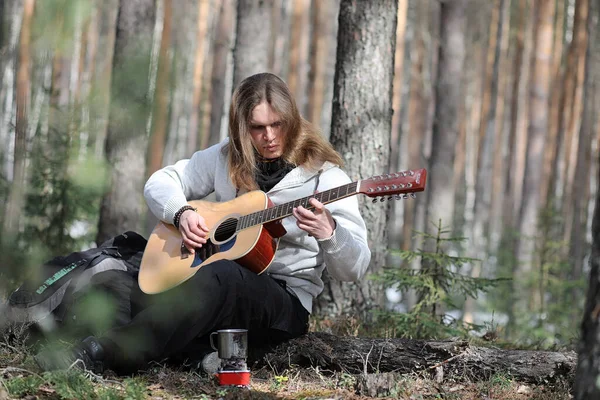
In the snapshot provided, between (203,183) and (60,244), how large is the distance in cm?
244

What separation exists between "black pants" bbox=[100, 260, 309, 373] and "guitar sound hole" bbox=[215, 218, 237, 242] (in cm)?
26

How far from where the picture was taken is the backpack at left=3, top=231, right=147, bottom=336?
12.4 ft

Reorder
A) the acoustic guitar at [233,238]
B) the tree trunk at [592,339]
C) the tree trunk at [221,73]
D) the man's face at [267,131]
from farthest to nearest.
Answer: the tree trunk at [221,73]
the man's face at [267,131]
the acoustic guitar at [233,238]
the tree trunk at [592,339]

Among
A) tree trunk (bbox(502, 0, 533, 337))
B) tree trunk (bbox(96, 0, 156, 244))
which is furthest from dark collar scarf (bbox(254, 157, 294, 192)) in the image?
tree trunk (bbox(502, 0, 533, 337))

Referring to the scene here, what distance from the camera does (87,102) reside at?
3.86 m

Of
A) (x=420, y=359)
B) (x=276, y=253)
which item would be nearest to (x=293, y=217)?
(x=276, y=253)

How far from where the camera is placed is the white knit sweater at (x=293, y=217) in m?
3.62

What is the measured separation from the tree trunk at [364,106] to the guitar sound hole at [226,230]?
1594 millimetres

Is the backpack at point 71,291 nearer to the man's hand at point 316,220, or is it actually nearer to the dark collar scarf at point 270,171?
the dark collar scarf at point 270,171

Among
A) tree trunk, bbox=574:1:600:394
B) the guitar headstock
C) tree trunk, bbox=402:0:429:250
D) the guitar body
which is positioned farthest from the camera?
tree trunk, bbox=402:0:429:250

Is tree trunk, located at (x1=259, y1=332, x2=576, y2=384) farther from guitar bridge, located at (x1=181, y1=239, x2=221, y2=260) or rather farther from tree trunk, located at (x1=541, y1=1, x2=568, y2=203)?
tree trunk, located at (x1=541, y1=1, x2=568, y2=203)

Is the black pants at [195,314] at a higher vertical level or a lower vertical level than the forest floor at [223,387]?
higher

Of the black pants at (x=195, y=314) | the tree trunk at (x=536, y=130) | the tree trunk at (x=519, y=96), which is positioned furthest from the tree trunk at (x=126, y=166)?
the tree trunk at (x=519, y=96)

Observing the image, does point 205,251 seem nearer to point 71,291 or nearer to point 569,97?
point 71,291
